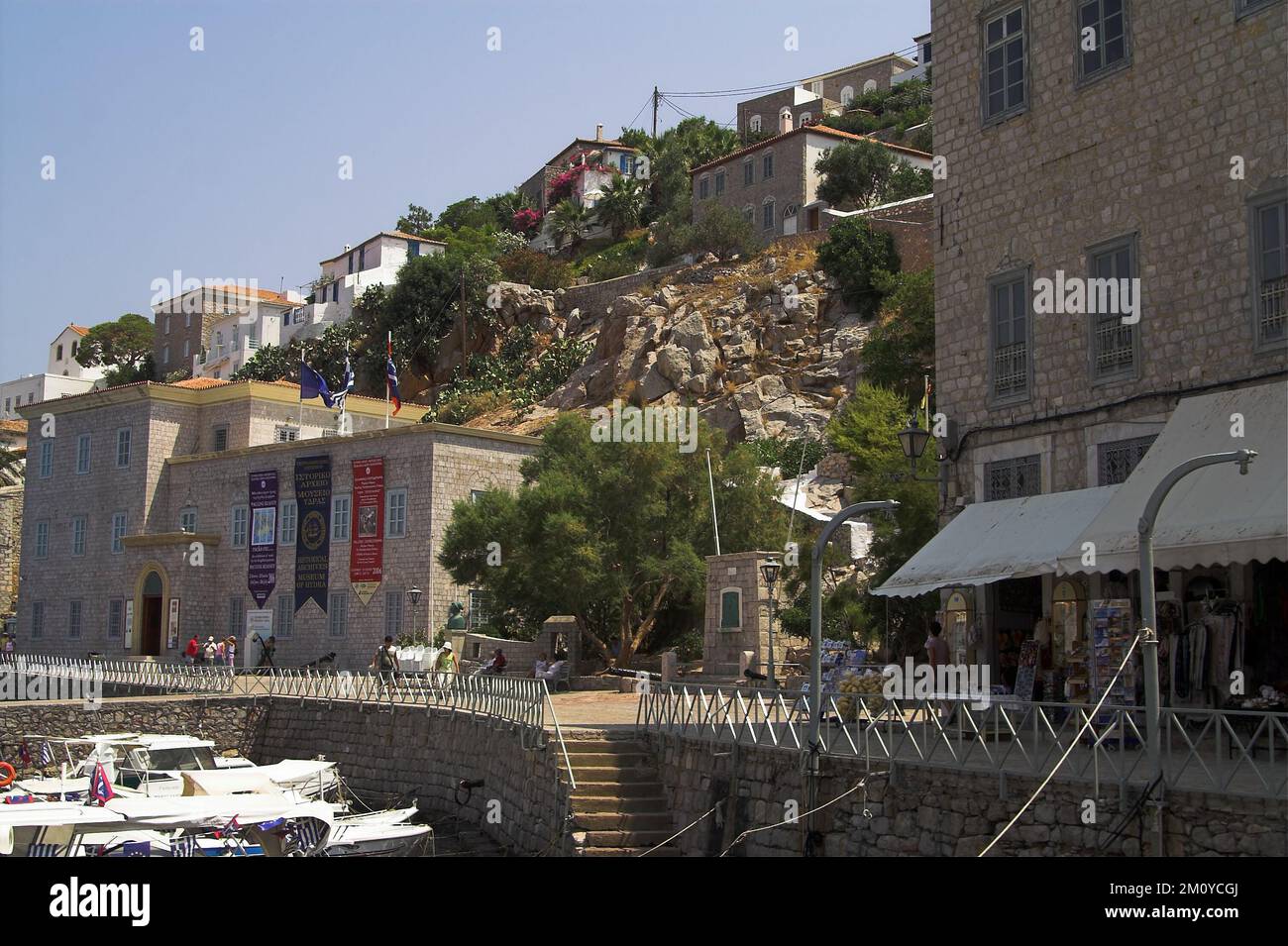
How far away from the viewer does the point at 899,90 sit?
92188 millimetres

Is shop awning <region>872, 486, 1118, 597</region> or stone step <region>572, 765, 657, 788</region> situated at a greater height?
shop awning <region>872, 486, 1118, 597</region>

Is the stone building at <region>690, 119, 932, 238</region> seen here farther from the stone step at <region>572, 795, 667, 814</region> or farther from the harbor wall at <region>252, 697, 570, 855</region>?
the stone step at <region>572, 795, 667, 814</region>

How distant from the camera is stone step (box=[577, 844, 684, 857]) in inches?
729

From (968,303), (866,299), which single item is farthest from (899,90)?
(968,303)

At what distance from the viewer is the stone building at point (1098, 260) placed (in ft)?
55.3

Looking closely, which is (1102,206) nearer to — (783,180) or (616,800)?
(616,800)

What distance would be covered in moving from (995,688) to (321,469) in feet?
103

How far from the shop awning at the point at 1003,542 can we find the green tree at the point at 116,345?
91968mm

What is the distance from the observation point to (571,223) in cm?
9000

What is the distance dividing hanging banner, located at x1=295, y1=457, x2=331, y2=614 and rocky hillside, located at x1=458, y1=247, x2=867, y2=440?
571 inches

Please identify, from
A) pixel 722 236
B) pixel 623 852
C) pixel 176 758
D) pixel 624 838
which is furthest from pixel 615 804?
pixel 722 236

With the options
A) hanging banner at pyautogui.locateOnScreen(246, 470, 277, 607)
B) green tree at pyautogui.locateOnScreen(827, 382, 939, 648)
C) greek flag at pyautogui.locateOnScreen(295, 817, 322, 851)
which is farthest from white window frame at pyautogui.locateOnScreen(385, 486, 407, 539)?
greek flag at pyautogui.locateOnScreen(295, 817, 322, 851)
